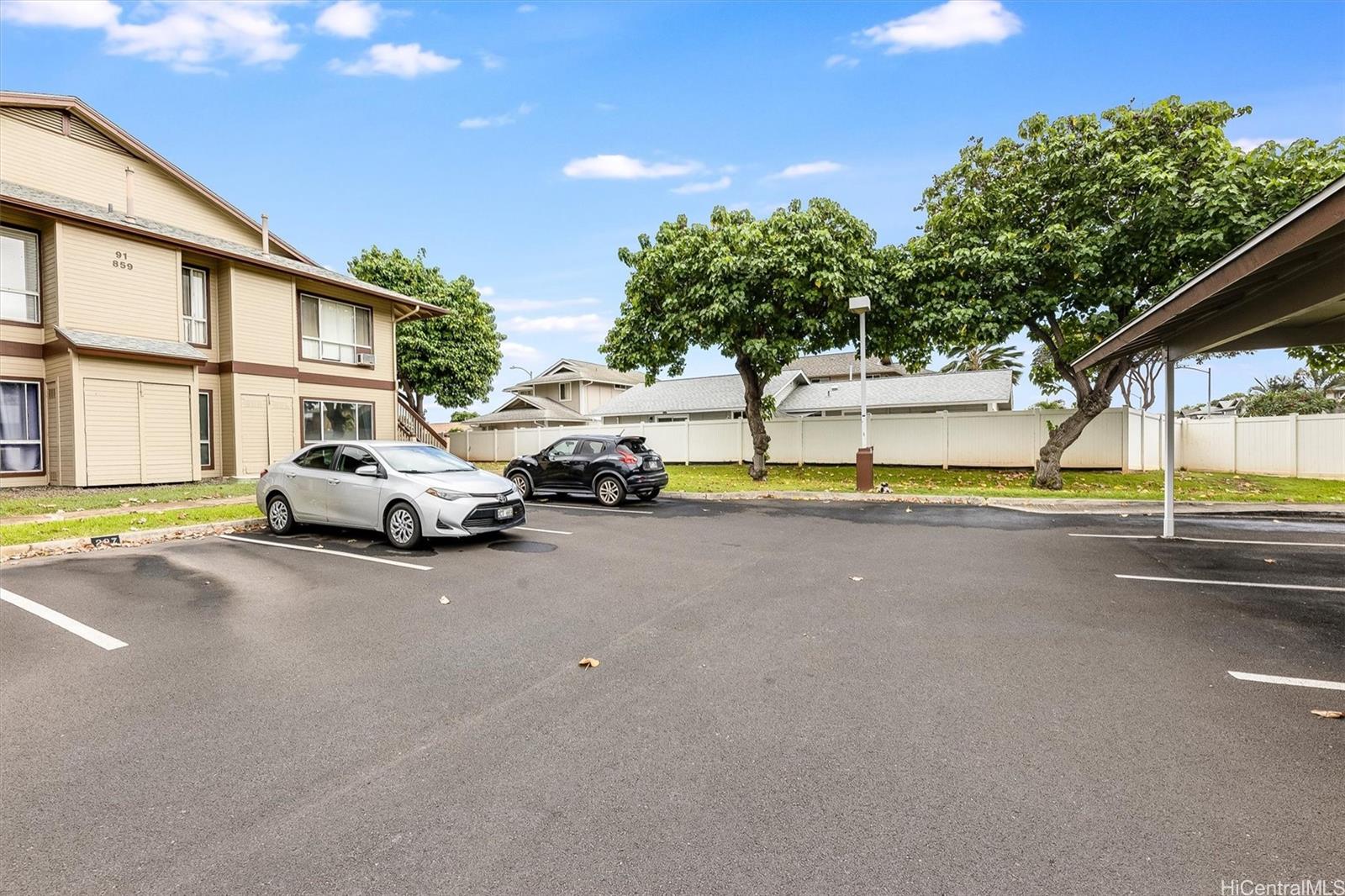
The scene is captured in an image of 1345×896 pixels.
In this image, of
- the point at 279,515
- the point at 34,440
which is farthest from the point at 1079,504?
the point at 34,440

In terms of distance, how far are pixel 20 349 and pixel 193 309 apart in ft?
13.0

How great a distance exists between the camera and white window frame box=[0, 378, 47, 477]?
14.7m

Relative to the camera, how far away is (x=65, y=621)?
5746 millimetres

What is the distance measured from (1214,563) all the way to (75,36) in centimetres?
2519

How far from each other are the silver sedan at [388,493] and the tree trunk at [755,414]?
12.4 meters

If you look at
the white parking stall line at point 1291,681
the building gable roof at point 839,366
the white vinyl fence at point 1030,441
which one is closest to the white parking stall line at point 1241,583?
the white parking stall line at point 1291,681

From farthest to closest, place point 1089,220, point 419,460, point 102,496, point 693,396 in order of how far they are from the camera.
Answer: point 693,396, point 1089,220, point 102,496, point 419,460

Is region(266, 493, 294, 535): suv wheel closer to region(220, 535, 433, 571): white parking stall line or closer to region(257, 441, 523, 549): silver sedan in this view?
region(257, 441, 523, 549): silver sedan

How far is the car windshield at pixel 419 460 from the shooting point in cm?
948

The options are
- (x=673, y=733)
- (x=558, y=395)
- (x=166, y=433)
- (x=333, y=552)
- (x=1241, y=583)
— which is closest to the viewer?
(x=673, y=733)

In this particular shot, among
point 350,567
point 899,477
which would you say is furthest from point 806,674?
point 899,477

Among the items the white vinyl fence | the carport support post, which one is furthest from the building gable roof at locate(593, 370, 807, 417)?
the carport support post

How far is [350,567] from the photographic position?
7.92 m

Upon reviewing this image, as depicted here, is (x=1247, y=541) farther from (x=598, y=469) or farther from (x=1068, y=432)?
(x=598, y=469)
